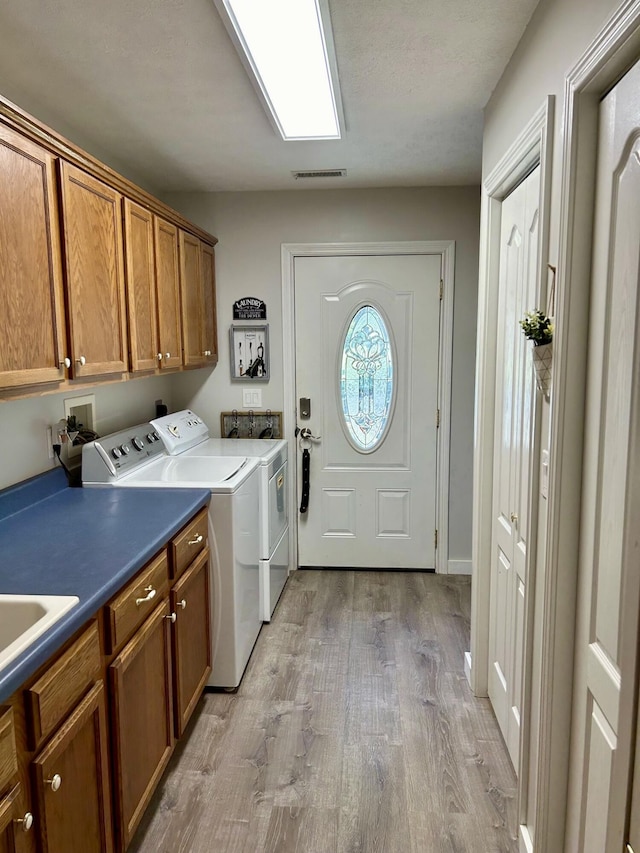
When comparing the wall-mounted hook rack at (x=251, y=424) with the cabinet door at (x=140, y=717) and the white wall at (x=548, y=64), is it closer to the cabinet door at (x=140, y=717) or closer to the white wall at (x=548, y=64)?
the cabinet door at (x=140, y=717)

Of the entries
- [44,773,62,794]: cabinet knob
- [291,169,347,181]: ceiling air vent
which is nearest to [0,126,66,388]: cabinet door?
[44,773,62,794]: cabinet knob

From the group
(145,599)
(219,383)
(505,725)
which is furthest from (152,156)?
(505,725)

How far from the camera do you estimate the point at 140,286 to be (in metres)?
2.46

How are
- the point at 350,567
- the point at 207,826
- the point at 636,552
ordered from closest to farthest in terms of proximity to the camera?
the point at 636,552
the point at 207,826
the point at 350,567

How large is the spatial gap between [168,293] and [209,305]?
2.34 feet

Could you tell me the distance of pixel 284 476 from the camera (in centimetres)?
352

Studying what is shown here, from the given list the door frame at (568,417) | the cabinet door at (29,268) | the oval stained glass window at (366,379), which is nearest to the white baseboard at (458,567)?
the oval stained glass window at (366,379)

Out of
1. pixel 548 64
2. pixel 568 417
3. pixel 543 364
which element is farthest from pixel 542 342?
pixel 548 64

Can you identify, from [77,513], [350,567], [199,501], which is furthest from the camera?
[350,567]

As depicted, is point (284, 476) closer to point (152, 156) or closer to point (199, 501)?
point (199, 501)

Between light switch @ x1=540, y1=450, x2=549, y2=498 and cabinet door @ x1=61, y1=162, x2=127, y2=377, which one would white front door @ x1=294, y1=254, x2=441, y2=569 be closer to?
cabinet door @ x1=61, y1=162, x2=127, y2=377

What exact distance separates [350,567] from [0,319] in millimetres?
2841

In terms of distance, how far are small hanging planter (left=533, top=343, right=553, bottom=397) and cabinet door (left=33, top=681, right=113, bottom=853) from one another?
4.50ft

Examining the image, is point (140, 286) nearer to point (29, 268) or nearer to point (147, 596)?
point (29, 268)
